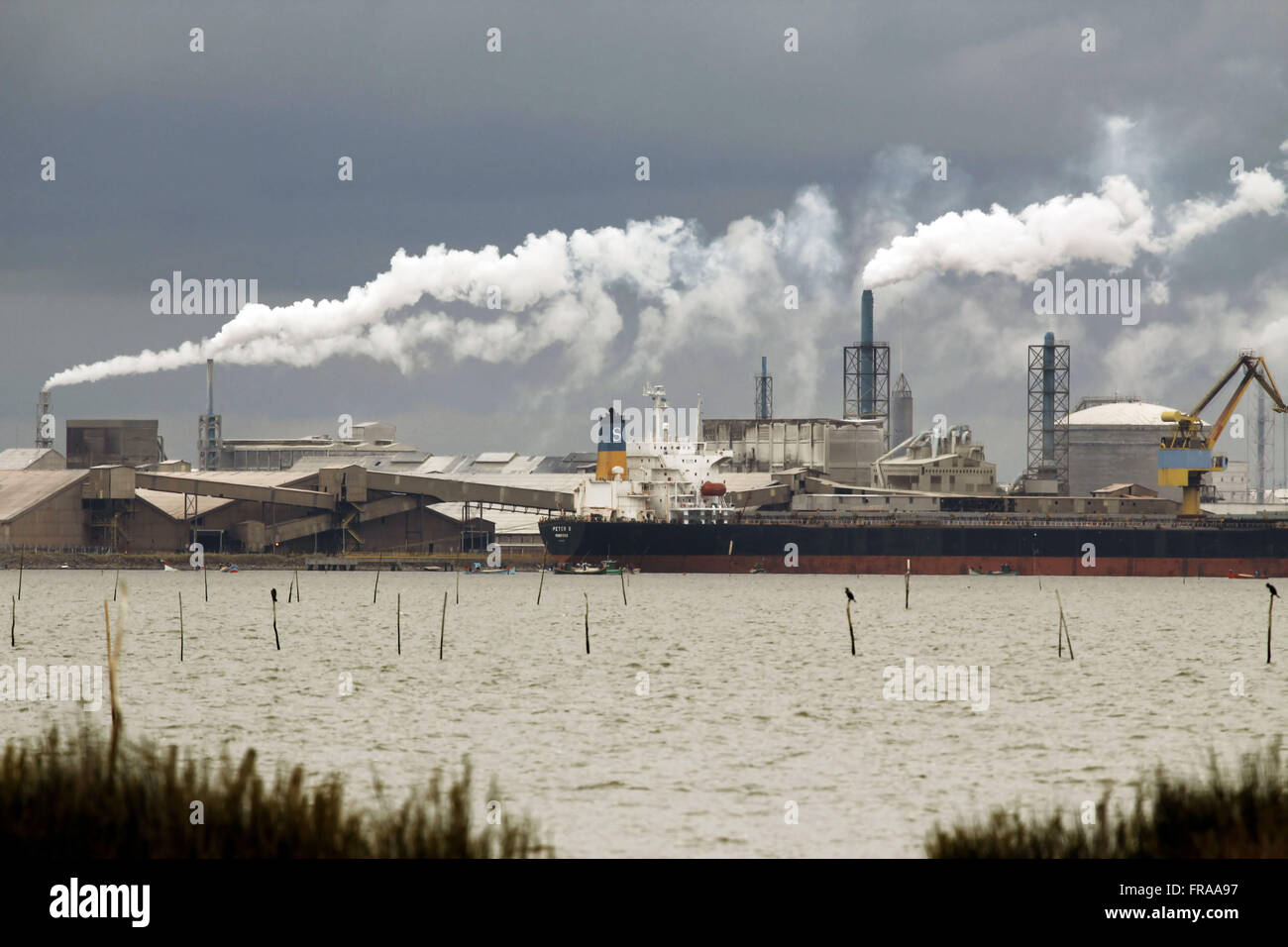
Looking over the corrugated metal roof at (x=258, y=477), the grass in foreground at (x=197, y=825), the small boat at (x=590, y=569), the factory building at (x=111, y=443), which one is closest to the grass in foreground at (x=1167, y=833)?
the grass in foreground at (x=197, y=825)

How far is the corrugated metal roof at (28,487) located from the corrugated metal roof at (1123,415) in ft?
318

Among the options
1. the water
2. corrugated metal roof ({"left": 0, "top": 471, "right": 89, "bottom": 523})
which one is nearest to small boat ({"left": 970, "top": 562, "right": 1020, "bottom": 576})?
the water

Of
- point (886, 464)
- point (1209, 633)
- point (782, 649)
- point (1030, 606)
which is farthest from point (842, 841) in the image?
point (886, 464)

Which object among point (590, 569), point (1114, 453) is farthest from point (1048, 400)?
point (590, 569)

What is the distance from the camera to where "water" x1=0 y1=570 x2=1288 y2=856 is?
2562 centimetres

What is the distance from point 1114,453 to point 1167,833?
14420 cm

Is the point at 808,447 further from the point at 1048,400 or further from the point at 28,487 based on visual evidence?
the point at 28,487

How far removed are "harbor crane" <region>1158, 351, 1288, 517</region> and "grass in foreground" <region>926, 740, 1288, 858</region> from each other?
10667cm

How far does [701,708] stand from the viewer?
38.5 meters

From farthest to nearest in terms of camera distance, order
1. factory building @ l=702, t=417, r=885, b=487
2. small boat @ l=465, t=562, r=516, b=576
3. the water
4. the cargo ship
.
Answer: factory building @ l=702, t=417, r=885, b=487 → small boat @ l=465, t=562, r=516, b=576 → the cargo ship → the water

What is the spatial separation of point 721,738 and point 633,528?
7893cm

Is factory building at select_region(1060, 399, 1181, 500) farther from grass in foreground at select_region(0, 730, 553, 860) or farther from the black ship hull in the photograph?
grass in foreground at select_region(0, 730, 553, 860)

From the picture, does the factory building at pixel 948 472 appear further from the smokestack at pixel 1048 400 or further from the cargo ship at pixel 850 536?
the smokestack at pixel 1048 400

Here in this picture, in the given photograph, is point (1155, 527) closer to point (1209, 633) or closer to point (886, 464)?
point (886, 464)
